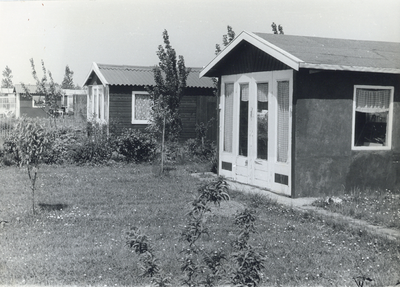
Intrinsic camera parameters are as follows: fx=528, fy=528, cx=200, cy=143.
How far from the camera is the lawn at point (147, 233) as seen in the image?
6.07 meters

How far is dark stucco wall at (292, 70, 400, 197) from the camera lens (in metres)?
10.8

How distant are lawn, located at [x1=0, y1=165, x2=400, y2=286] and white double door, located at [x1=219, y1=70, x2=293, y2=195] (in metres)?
1.06

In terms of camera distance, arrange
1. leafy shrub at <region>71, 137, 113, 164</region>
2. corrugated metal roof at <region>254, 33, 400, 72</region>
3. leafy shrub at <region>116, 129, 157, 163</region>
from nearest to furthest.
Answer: corrugated metal roof at <region>254, 33, 400, 72</region> → leafy shrub at <region>71, 137, 113, 164</region> → leafy shrub at <region>116, 129, 157, 163</region>

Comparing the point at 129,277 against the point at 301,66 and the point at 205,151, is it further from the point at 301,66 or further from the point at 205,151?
the point at 205,151

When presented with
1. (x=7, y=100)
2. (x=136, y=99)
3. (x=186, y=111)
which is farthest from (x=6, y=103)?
(x=186, y=111)

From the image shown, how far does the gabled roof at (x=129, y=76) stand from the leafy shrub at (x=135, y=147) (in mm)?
4190

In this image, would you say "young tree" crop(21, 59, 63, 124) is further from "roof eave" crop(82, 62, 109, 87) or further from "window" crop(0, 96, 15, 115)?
"window" crop(0, 96, 15, 115)

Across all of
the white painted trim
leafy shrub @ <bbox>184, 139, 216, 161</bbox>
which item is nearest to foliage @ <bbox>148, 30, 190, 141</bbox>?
leafy shrub @ <bbox>184, 139, 216, 161</bbox>

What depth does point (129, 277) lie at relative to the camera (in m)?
5.95

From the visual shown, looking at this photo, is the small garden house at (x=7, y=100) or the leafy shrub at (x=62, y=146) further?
the small garden house at (x=7, y=100)

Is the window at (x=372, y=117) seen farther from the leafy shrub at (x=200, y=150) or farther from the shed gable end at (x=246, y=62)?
the leafy shrub at (x=200, y=150)

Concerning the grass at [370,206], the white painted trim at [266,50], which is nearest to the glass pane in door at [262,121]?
the white painted trim at [266,50]

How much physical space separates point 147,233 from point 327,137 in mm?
4925

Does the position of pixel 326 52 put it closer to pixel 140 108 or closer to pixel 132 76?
pixel 140 108
